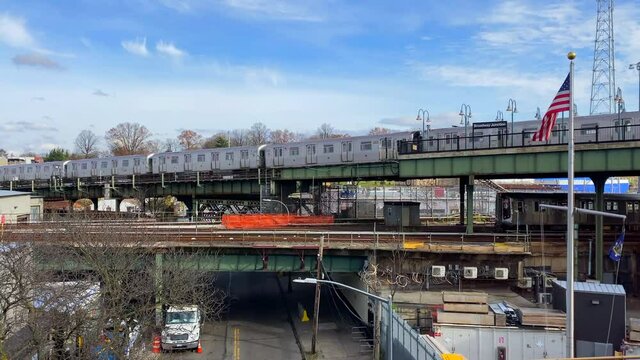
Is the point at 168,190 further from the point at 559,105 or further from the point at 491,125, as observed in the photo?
the point at 559,105

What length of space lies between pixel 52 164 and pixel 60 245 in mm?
56189

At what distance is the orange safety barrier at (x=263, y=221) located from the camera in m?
40.8

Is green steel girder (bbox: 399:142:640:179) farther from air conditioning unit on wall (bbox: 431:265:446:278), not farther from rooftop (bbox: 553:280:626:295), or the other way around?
rooftop (bbox: 553:280:626:295)

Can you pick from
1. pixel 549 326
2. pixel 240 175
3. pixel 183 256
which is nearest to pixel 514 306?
pixel 549 326

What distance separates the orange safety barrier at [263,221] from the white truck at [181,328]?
497 inches

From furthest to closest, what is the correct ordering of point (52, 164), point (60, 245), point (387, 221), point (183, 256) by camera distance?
point (52, 164), point (387, 221), point (183, 256), point (60, 245)

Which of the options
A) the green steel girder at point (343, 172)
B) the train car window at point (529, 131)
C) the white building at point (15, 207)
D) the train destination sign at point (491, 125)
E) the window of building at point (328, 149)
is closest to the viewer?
the train car window at point (529, 131)

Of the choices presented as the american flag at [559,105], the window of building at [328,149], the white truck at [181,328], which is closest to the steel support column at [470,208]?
the window of building at [328,149]

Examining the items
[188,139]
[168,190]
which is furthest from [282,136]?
[168,190]

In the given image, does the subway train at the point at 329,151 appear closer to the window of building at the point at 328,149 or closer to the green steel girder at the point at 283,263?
the window of building at the point at 328,149

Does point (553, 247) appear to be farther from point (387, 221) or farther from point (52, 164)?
point (52, 164)

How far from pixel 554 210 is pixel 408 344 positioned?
1088 inches

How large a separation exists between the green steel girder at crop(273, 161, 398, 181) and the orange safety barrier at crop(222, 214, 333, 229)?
4.54m

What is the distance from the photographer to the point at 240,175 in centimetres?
5303
